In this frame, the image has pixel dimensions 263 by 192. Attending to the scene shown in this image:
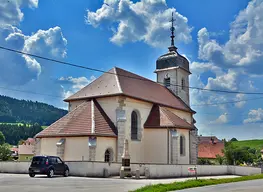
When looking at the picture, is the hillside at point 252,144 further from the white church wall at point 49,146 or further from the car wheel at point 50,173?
the car wheel at point 50,173

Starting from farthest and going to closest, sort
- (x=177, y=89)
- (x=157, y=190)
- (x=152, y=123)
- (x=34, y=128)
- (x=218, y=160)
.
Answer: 1. (x=34, y=128)
2. (x=218, y=160)
3. (x=177, y=89)
4. (x=152, y=123)
5. (x=157, y=190)

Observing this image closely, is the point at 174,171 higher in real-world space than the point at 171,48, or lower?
lower

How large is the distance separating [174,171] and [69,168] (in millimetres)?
8091

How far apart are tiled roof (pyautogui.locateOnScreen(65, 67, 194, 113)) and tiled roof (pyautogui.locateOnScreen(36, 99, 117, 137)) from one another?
6.13 feet

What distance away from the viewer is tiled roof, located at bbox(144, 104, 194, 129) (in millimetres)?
30777

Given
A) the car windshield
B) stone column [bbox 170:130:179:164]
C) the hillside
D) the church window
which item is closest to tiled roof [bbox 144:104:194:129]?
stone column [bbox 170:130:179:164]

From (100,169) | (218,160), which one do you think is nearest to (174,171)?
(100,169)

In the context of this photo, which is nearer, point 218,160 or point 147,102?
point 147,102

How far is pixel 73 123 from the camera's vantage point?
2731 cm

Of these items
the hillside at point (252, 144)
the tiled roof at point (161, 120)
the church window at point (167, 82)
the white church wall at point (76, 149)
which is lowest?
the white church wall at point (76, 149)

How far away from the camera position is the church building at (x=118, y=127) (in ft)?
86.5

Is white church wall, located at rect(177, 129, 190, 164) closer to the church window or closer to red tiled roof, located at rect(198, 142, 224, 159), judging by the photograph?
the church window

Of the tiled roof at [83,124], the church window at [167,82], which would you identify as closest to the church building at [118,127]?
the tiled roof at [83,124]

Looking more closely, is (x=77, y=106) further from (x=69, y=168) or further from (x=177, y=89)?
(x=177, y=89)
